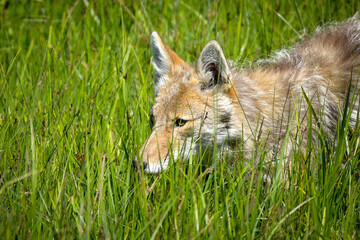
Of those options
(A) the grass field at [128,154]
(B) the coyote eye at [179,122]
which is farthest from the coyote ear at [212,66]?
(A) the grass field at [128,154]

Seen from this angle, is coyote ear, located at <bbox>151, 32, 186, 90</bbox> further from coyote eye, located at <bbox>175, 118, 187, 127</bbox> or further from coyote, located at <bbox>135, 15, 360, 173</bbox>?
coyote eye, located at <bbox>175, 118, 187, 127</bbox>

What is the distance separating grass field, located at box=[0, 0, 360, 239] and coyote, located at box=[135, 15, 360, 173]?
0.19 metres

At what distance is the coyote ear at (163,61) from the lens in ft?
13.2

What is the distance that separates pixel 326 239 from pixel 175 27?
3.75 meters

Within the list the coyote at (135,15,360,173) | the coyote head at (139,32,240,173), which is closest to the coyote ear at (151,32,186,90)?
the coyote at (135,15,360,173)

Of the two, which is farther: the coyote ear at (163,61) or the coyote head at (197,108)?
the coyote ear at (163,61)

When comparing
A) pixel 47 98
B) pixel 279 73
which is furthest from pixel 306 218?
pixel 47 98

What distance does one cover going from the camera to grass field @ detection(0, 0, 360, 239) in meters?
2.54

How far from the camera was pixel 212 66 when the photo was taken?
3.68 meters

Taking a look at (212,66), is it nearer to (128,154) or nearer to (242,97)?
(242,97)

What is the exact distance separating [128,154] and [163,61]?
102 centimetres

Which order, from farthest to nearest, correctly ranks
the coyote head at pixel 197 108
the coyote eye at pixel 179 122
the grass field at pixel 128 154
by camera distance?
the coyote eye at pixel 179 122 < the coyote head at pixel 197 108 < the grass field at pixel 128 154

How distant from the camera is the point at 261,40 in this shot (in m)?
5.21

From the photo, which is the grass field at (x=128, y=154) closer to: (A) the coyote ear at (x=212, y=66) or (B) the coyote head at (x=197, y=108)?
(B) the coyote head at (x=197, y=108)
